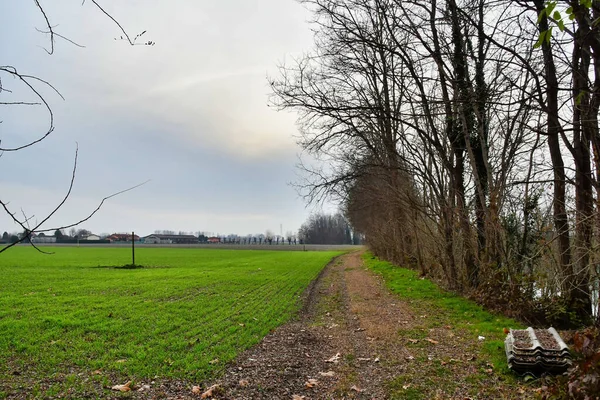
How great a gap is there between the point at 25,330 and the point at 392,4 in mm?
11784

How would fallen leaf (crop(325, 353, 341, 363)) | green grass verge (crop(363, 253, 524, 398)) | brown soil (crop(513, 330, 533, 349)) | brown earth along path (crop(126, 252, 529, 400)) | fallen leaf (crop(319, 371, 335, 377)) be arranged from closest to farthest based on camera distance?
brown earth along path (crop(126, 252, 529, 400)) < green grass verge (crop(363, 253, 524, 398)) < brown soil (crop(513, 330, 533, 349)) < fallen leaf (crop(319, 371, 335, 377)) < fallen leaf (crop(325, 353, 341, 363))

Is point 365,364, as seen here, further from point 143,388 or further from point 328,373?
point 143,388

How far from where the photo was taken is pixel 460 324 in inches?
369

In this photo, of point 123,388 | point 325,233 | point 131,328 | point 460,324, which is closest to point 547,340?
point 460,324

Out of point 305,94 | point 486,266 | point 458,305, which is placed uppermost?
point 305,94

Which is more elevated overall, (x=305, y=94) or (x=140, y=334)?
(x=305, y=94)

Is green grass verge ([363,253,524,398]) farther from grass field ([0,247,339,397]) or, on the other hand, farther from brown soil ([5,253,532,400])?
grass field ([0,247,339,397])

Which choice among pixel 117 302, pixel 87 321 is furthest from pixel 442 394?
pixel 117 302

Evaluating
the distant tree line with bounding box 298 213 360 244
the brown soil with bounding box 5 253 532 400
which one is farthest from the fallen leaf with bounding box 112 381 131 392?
the distant tree line with bounding box 298 213 360 244

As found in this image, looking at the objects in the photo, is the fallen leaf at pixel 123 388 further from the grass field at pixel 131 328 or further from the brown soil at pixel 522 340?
the brown soil at pixel 522 340

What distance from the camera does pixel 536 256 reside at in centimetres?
912

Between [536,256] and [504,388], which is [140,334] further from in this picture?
[536,256]

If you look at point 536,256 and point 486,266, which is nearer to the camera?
point 536,256

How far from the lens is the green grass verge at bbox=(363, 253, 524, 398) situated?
18.9 ft
